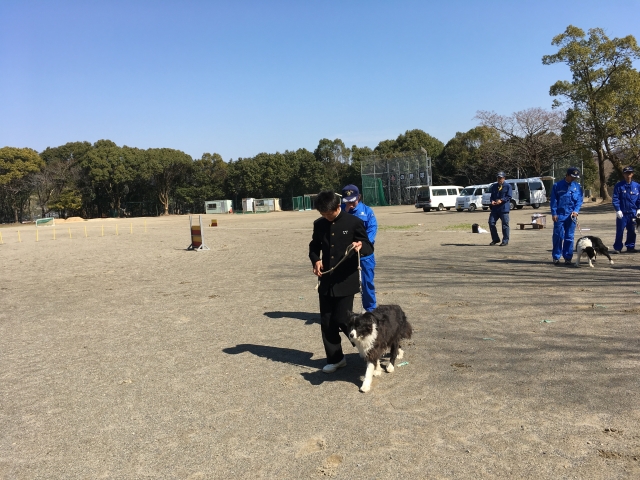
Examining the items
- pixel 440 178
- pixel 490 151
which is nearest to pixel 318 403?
pixel 490 151

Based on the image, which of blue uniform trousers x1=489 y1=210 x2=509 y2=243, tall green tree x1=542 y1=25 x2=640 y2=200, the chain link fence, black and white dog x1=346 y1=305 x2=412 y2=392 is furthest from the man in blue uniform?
the chain link fence

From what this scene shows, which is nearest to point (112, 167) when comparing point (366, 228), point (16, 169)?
point (16, 169)

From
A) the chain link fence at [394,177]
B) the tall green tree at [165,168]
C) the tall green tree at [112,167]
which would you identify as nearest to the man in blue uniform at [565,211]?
the chain link fence at [394,177]

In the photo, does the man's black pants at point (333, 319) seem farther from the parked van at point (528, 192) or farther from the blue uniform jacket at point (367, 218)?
the parked van at point (528, 192)

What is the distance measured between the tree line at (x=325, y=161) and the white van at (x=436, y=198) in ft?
30.0

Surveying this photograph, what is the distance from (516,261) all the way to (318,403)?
28.5 ft

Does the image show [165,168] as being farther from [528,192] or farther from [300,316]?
[300,316]

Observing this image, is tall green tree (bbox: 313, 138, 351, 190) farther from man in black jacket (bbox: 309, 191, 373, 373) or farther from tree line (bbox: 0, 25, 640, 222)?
man in black jacket (bbox: 309, 191, 373, 373)

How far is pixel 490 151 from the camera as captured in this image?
55000mm

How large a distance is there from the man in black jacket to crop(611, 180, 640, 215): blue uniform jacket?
30.3ft

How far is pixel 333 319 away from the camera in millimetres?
4926

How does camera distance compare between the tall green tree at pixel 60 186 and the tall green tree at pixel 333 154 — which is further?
the tall green tree at pixel 333 154

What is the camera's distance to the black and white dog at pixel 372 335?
451 cm

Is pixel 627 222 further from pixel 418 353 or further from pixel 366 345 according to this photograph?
pixel 366 345
